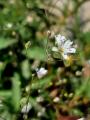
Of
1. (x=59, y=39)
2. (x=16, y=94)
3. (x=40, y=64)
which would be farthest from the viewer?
(x=40, y=64)

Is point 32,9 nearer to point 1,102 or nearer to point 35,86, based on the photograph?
point 35,86

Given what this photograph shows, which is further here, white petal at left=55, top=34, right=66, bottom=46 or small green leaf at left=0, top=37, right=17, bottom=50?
small green leaf at left=0, top=37, right=17, bottom=50

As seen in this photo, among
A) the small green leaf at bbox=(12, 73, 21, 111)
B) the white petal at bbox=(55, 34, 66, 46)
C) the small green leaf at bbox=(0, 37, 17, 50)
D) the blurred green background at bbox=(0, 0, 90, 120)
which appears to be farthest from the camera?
the small green leaf at bbox=(0, 37, 17, 50)

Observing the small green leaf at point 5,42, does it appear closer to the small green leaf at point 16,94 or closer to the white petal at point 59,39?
the small green leaf at point 16,94

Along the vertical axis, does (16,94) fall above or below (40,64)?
below

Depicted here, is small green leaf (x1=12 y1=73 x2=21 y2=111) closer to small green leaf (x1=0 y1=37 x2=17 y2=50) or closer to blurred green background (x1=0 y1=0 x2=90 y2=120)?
blurred green background (x1=0 y1=0 x2=90 y2=120)

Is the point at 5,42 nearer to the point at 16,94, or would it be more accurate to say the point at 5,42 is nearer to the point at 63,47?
the point at 16,94

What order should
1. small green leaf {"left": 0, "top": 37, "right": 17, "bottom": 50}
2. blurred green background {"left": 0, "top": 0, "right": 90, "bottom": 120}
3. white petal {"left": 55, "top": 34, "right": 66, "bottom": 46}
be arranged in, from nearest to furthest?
white petal {"left": 55, "top": 34, "right": 66, "bottom": 46} → blurred green background {"left": 0, "top": 0, "right": 90, "bottom": 120} → small green leaf {"left": 0, "top": 37, "right": 17, "bottom": 50}

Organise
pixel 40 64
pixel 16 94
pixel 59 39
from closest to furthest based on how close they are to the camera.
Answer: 1. pixel 59 39
2. pixel 16 94
3. pixel 40 64

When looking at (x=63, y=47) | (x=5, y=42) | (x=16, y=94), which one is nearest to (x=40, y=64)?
(x=5, y=42)

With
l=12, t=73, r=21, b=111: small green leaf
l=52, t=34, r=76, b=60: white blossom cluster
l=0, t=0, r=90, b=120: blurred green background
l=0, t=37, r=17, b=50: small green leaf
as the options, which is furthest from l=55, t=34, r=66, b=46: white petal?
l=0, t=37, r=17, b=50: small green leaf
